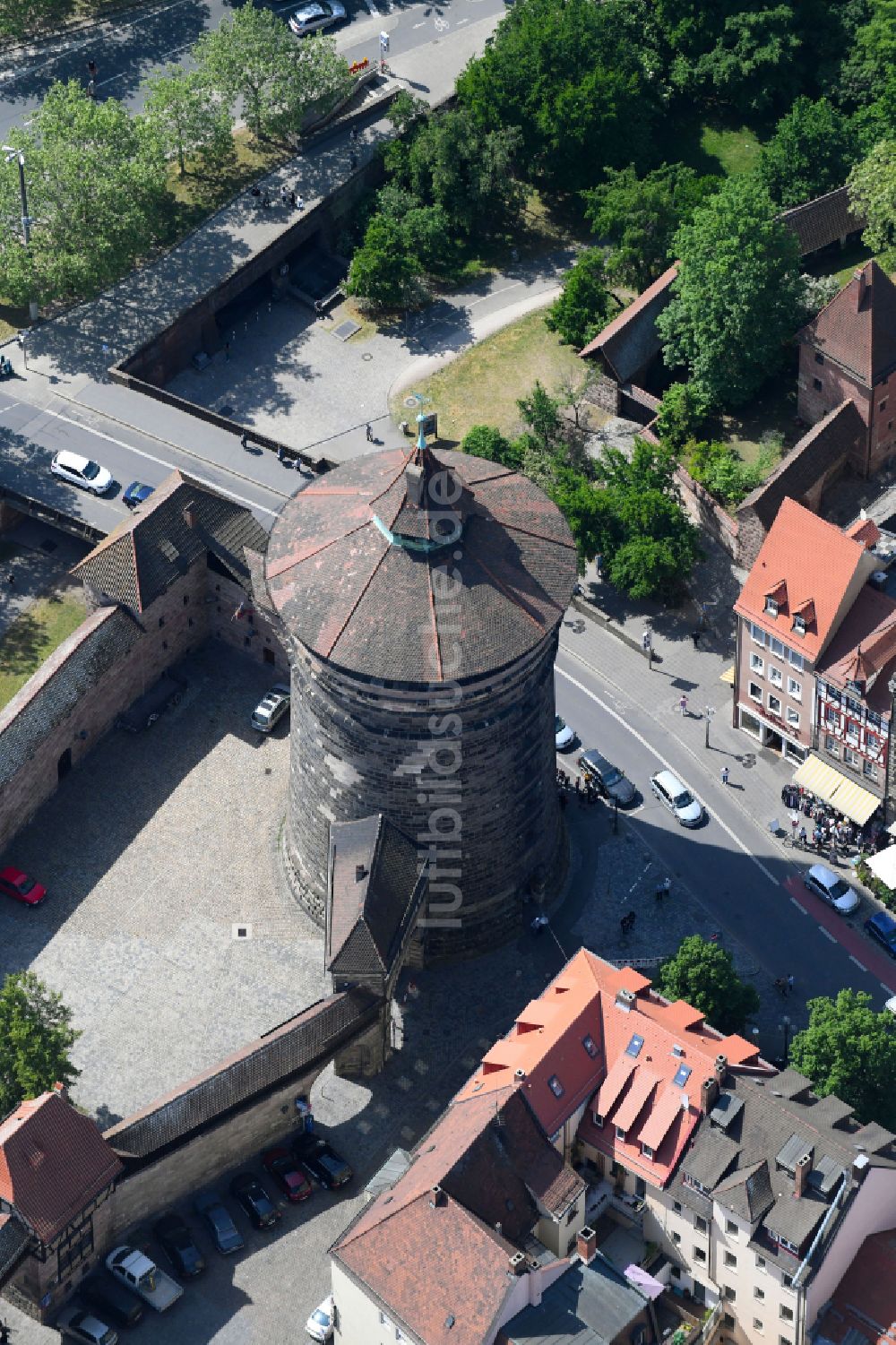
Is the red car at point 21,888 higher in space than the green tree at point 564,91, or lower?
lower

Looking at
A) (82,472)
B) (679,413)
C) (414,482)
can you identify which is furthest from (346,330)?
(414,482)

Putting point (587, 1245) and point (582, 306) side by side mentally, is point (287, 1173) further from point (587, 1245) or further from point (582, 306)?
point (582, 306)

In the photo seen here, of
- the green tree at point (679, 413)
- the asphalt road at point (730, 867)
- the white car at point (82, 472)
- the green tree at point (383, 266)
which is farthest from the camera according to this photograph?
the green tree at point (383, 266)

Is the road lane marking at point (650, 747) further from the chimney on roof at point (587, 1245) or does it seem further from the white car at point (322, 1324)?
the white car at point (322, 1324)

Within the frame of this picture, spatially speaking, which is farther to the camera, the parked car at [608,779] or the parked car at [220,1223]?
the parked car at [608,779]

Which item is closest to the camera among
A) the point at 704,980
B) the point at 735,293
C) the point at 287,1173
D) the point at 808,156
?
the point at 287,1173

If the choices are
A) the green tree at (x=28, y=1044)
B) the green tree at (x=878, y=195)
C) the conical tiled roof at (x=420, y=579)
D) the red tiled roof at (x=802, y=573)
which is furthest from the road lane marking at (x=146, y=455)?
the green tree at (x=878, y=195)
